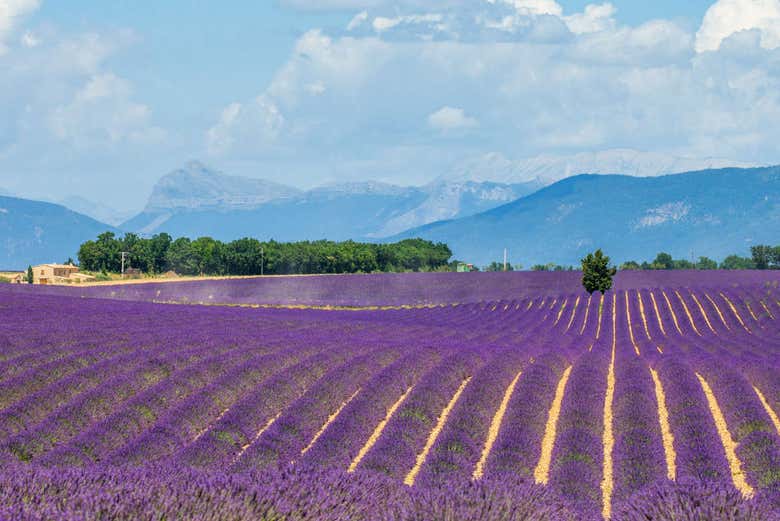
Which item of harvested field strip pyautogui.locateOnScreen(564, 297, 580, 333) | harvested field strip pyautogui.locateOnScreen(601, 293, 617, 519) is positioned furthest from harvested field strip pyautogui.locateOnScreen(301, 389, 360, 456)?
harvested field strip pyautogui.locateOnScreen(564, 297, 580, 333)

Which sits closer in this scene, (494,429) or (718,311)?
(494,429)

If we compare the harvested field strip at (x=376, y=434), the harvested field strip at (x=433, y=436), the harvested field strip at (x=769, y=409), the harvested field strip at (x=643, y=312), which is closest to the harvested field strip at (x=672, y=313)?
the harvested field strip at (x=643, y=312)

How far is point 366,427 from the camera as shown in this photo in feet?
50.6

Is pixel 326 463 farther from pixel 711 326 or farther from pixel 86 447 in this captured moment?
pixel 711 326

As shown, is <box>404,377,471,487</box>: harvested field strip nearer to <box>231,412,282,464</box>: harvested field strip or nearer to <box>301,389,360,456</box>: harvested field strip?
<box>301,389,360,456</box>: harvested field strip

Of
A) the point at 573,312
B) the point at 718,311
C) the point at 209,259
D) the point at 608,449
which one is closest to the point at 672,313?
the point at 718,311

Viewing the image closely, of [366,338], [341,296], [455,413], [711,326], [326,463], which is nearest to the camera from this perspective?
[326,463]

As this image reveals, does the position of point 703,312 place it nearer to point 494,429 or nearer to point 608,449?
point 494,429

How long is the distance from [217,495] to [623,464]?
7.03m

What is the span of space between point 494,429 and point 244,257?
3992 inches

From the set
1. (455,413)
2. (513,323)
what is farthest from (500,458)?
(513,323)

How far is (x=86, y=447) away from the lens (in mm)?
13344

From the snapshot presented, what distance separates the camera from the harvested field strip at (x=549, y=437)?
1359 centimetres

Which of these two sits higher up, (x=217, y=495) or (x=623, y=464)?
(x=217, y=495)
